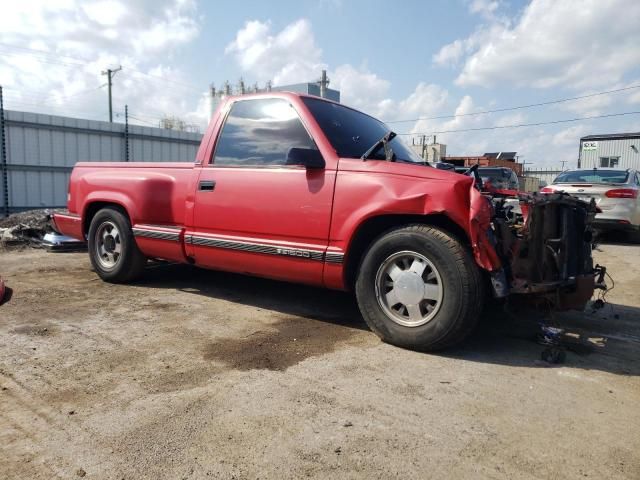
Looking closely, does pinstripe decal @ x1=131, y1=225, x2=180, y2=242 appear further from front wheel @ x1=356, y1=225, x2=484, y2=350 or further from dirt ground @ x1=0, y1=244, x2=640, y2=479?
front wheel @ x1=356, y1=225, x2=484, y2=350

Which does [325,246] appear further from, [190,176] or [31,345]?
[31,345]

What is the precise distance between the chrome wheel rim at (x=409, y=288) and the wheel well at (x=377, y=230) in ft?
0.86

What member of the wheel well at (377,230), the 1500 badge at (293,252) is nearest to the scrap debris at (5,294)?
the 1500 badge at (293,252)

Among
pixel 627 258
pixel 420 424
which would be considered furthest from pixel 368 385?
pixel 627 258

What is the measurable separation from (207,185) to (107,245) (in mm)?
1771

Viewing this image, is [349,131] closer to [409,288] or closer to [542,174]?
[409,288]

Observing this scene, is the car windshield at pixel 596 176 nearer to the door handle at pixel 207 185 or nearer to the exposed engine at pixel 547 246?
the exposed engine at pixel 547 246

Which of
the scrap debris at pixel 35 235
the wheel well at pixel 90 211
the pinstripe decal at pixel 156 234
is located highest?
the wheel well at pixel 90 211

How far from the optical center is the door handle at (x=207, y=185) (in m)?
4.55

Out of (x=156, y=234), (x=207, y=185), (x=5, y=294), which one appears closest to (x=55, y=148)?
(x=5, y=294)

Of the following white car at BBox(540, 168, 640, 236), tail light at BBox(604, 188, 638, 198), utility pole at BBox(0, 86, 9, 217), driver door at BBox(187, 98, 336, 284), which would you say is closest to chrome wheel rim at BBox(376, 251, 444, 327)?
driver door at BBox(187, 98, 336, 284)

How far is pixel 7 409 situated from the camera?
2523mm

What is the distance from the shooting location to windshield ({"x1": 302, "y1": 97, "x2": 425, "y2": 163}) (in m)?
4.15

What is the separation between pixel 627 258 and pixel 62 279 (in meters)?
8.43
